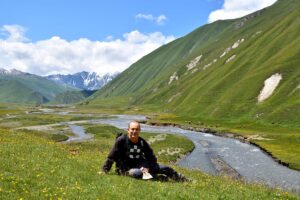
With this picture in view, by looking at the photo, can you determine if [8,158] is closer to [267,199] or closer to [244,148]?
[267,199]

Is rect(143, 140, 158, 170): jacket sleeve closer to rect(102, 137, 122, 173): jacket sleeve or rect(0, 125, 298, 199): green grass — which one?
rect(102, 137, 122, 173): jacket sleeve

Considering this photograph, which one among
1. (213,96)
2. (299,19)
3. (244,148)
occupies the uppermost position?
(299,19)

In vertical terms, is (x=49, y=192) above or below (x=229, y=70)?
below

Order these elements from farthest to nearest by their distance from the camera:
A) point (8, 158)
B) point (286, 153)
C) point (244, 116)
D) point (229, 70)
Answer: point (229, 70) → point (244, 116) → point (286, 153) → point (8, 158)

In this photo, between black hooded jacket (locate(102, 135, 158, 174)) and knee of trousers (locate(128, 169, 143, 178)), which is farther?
black hooded jacket (locate(102, 135, 158, 174))

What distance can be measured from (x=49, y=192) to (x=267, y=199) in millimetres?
9922

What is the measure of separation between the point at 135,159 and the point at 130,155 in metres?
0.36

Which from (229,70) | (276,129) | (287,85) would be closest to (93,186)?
(276,129)

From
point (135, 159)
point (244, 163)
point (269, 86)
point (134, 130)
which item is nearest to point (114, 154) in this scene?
point (135, 159)

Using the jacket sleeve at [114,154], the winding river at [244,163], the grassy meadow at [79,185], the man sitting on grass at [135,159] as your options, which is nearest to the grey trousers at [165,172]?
the man sitting on grass at [135,159]

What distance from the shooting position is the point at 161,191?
18156 mm

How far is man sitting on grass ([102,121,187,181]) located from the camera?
2155 cm

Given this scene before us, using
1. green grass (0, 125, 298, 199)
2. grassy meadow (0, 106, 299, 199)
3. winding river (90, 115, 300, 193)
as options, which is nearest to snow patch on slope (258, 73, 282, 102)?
winding river (90, 115, 300, 193)

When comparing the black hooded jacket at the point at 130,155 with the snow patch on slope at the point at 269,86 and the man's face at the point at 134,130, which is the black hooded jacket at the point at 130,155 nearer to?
the man's face at the point at 134,130
